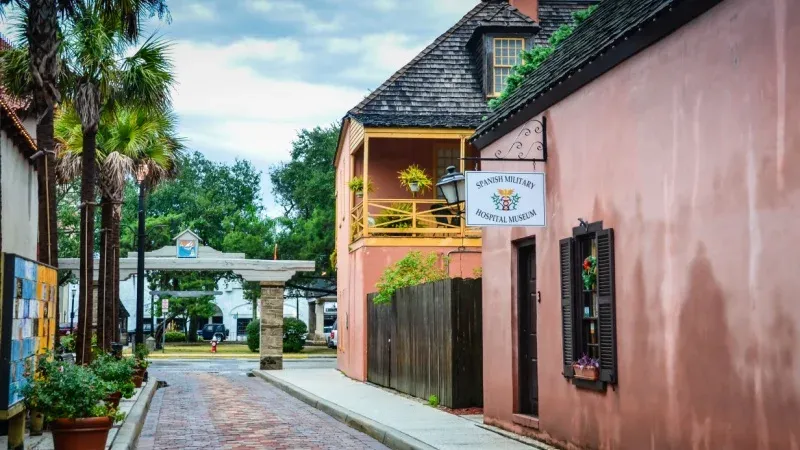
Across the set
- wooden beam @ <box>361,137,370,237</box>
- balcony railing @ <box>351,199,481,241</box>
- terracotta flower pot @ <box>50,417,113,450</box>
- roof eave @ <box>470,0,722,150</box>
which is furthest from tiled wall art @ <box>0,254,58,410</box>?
balcony railing @ <box>351,199,481,241</box>

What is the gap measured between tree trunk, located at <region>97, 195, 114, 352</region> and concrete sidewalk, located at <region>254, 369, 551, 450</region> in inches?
167

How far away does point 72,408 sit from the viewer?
1080cm

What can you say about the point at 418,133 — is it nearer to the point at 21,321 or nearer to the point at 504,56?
the point at 504,56

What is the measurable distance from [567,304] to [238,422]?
7.13 meters

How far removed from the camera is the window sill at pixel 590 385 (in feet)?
34.1

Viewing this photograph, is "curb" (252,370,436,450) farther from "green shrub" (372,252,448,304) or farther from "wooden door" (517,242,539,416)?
"green shrub" (372,252,448,304)

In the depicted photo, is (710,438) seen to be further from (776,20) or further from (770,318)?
(776,20)

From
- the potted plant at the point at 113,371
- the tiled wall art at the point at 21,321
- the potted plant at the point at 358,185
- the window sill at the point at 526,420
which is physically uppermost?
the potted plant at the point at 358,185

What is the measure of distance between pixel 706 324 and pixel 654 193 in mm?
1530

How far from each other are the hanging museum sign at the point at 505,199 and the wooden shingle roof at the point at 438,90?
529 inches

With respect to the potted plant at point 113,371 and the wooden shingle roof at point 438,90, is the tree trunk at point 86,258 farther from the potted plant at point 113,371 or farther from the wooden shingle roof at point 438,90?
the wooden shingle roof at point 438,90

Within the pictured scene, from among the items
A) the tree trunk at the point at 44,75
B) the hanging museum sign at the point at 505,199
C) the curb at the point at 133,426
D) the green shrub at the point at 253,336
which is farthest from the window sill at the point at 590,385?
the green shrub at the point at 253,336

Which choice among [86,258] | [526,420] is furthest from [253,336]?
[526,420]

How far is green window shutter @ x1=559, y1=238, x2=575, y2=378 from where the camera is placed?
1129 centimetres
